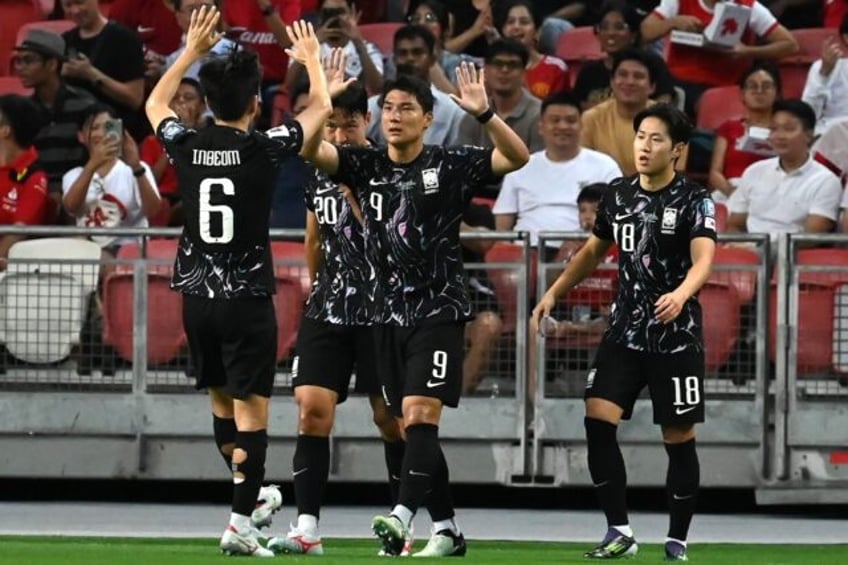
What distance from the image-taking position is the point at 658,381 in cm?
1087

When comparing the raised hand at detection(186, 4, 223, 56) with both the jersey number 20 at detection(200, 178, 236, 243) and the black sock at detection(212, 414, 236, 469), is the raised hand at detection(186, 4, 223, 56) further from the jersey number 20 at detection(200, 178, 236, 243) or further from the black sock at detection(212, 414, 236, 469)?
the black sock at detection(212, 414, 236, 469)

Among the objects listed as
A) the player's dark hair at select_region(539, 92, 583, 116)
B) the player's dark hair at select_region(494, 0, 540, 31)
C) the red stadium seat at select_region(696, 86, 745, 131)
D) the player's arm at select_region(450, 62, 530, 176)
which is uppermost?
the player's dark hair at select_region(494, 0, 540, 31)

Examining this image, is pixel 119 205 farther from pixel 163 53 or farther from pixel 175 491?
pixel 163 53

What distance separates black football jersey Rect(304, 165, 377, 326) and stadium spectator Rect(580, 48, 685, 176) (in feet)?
17.1

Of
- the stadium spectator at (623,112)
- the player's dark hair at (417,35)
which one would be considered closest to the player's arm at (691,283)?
the stadium spectator at (623,112)

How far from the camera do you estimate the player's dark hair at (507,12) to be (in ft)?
58.7

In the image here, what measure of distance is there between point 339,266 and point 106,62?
6.67 m

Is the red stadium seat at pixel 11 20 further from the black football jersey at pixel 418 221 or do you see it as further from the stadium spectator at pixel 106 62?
the black football jersey at pixel 418 221

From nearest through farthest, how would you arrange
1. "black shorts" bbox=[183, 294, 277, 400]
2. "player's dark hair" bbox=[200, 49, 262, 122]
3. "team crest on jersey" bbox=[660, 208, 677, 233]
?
"player's dark hair" bbox=[200, 49, 262, 122] → "black shorts" bbox=[183, 294, 277, 400] → "team crest on jersey" bbox=[660, 208, 677, 233]

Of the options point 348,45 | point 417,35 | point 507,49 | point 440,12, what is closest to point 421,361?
point 507,49

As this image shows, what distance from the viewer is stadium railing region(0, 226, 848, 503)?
13.7 m

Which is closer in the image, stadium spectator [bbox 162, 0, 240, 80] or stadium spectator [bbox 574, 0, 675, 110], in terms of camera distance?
stadium spectator [bbox 574, 0, 675, 110]

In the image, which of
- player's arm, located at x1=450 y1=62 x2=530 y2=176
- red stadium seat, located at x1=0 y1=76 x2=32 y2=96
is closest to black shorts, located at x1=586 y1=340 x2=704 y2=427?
player's arm, located at x1=450 y1=62 x2=530 y2=176

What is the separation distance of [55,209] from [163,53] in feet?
11.2
